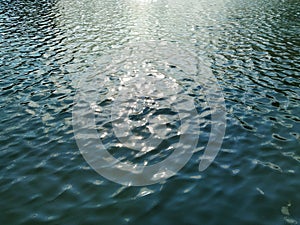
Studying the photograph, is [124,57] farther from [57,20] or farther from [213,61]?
[57,20]

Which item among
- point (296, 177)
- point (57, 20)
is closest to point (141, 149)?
point (296, 177)

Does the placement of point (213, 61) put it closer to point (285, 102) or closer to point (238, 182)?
point (285, 102)

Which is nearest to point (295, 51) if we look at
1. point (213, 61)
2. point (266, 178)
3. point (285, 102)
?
point (213, 61)

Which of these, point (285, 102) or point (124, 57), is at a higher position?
point (285, 102)

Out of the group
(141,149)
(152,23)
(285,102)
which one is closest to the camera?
(141,149)

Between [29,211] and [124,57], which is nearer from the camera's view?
[29,211]

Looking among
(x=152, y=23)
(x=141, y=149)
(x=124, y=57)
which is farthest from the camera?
(x=152, y=23)

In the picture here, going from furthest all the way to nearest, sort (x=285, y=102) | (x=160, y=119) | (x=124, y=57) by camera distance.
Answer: (x=124, y=57), (x=285, y=102), (x=160, y=119)
